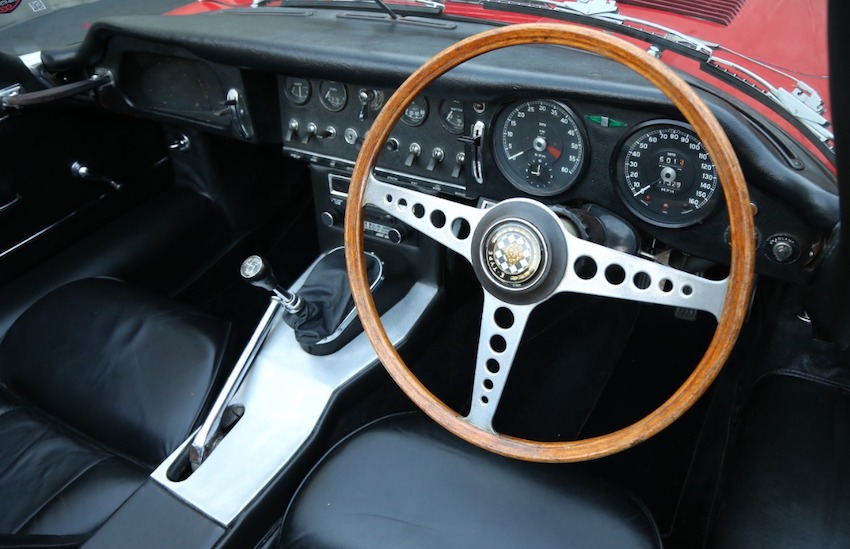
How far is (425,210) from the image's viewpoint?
4.35 feet

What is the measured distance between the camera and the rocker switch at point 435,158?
177 cm

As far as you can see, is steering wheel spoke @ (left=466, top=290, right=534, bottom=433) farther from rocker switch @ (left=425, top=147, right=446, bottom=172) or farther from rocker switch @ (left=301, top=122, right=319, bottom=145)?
rocker switch @ (left=301, top=122, right=319, bottom=145)

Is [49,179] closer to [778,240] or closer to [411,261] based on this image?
[411,261]

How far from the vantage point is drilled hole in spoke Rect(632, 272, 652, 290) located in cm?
117

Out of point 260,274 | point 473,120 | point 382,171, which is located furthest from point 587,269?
point 260,274

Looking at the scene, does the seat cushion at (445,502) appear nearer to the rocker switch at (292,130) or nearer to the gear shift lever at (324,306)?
the gear shift lever at (324,306)

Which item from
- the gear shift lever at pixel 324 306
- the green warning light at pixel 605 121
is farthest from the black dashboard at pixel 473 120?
the gear shift lever at pixel 324 306

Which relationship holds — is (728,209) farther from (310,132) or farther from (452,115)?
(310,132)

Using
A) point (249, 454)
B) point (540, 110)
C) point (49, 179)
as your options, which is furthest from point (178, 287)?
point (540, 110)

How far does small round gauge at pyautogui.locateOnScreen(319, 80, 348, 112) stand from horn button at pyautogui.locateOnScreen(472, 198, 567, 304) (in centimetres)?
77

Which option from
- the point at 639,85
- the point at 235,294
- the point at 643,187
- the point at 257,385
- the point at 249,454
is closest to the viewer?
the point at 639,85

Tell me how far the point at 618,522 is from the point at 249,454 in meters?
0.85

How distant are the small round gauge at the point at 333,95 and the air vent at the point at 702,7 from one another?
0.76 metres

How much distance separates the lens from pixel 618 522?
130cm
